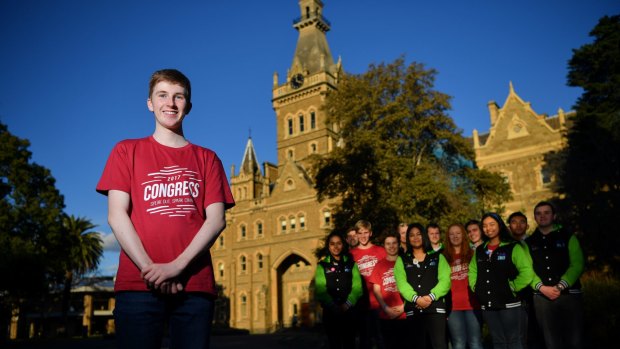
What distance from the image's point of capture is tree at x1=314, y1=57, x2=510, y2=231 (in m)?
19.6

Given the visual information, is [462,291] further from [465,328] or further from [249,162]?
[249,162]

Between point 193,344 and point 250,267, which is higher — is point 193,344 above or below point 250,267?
below

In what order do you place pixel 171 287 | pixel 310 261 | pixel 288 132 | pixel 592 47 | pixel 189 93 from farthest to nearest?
pixel 288 132
pixel 310 261
pixel 592 47
pixel 189 93
pixel 171 287

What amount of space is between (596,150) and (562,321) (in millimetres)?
24043

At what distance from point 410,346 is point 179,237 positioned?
4.79 metres

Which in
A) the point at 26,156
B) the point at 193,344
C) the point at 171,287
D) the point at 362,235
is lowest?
the point at 193,344

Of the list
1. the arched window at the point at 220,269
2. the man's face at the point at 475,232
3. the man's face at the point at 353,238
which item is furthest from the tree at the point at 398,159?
the arched window at the point at 220,269

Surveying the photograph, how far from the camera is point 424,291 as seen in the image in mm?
6754

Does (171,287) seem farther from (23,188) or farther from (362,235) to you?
(23,188)

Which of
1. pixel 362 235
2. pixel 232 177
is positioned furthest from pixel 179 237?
pixel 232 177

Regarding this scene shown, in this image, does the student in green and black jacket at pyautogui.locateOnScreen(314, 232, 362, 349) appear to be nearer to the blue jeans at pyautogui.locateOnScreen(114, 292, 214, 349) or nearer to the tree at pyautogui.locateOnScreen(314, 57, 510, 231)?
the blue jeans at pyautogui.locateOnScreen(114, 292, 214, 349)

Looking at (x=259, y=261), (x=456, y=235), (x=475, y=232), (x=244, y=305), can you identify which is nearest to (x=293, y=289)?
(x=259, y=261)

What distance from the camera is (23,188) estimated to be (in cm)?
2847

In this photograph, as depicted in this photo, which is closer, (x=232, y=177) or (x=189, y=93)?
(x=189, y=93)
